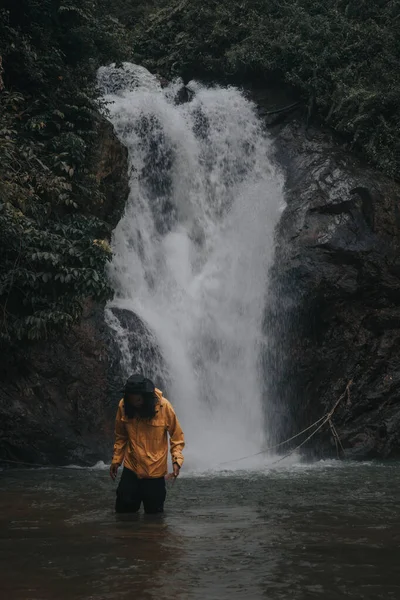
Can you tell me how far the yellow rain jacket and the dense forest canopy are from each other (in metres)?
4.14

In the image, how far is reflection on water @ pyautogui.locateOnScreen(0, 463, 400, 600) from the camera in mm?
3654

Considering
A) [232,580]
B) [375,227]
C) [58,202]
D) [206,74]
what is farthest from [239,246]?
[232,580]

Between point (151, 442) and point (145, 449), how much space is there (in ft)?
0.26

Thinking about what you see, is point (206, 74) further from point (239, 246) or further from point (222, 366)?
point (222, 366)

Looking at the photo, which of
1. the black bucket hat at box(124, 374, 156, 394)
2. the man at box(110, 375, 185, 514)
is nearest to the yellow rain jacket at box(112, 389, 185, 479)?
the man at box(110, 375, 185, 514)

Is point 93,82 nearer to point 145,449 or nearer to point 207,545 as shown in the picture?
point 145,449

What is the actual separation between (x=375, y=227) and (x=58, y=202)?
7.48m

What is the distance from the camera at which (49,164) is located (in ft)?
41.4

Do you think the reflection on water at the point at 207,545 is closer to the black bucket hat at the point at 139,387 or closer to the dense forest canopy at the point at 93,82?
the black bucket hat at the point at 139,387

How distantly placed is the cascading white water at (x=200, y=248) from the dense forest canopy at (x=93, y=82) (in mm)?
1687

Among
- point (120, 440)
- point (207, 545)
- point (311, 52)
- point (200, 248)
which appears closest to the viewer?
point (207, 545)

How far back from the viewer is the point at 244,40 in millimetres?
20469

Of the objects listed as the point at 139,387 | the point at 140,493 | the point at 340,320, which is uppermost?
the point at 340,320

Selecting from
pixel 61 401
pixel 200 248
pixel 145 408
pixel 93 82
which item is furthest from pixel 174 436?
pixel 93 82
